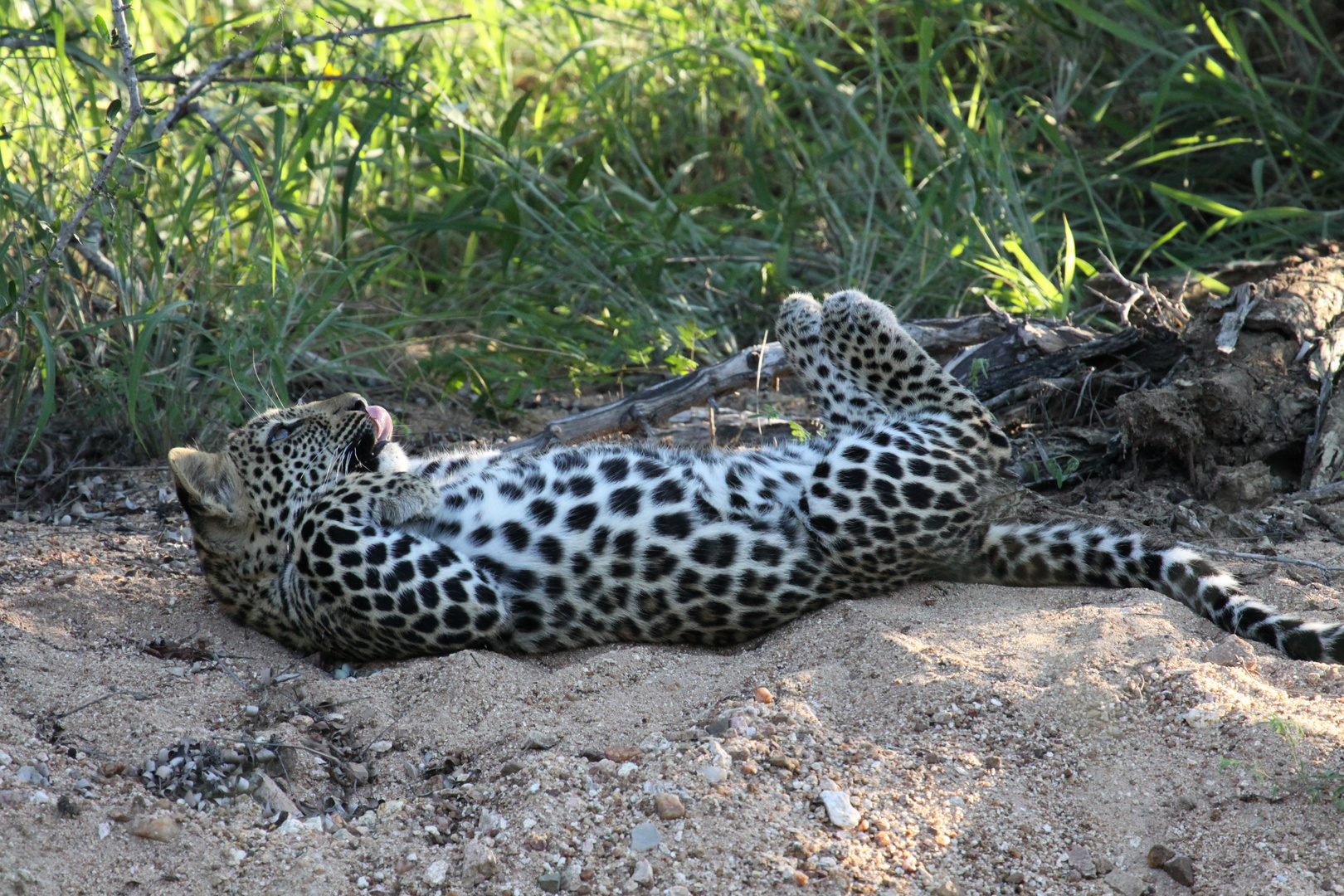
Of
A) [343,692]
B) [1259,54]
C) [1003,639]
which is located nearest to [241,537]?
[343,692]

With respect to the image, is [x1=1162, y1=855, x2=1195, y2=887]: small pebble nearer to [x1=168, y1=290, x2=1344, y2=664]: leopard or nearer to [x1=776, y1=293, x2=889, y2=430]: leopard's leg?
[x1=168, y1=290, x2=1344, y2=664]: leopard

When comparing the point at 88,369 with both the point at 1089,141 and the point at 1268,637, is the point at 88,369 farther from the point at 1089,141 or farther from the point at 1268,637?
the point at 1089,141

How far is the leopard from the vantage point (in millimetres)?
4344

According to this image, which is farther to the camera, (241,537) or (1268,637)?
(241,537)

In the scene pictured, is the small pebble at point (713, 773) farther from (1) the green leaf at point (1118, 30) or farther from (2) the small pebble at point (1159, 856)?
(1) the green leaf at point (1118, 30)

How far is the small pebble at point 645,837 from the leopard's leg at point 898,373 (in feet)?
7.25

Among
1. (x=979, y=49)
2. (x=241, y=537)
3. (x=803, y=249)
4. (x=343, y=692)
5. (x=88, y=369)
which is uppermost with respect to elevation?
(x=979, y=49)

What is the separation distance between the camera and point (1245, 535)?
→ 4.96 meters

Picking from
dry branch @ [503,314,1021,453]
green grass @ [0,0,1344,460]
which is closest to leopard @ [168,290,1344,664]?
dry branch @ [503,314,1021,453]

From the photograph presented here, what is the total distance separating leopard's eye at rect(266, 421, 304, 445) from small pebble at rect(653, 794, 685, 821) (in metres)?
2.40

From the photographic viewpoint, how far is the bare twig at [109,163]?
4750mm

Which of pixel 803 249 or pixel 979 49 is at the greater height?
pixel 979 49

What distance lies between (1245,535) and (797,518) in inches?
73.4

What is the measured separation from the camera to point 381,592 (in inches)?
168
